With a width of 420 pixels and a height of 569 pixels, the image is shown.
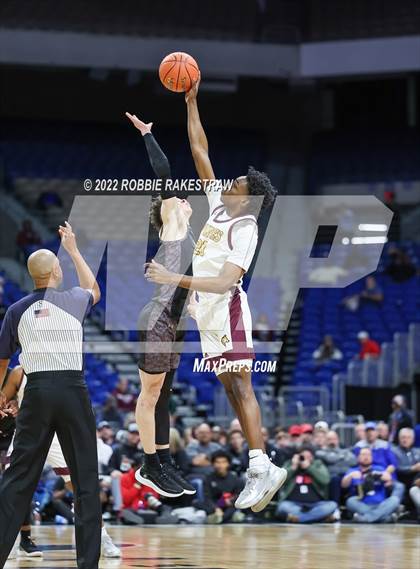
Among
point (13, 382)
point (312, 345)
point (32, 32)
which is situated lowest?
point (13, 382)

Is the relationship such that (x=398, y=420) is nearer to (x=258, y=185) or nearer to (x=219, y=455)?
(x=219, y=455)

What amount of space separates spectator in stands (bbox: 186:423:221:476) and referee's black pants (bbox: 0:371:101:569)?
7.65m

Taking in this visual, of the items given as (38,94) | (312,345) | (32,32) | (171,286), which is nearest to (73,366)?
(171,286)

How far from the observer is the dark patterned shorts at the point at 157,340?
29.3 feet

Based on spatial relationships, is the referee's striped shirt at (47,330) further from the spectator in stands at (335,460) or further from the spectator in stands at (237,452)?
the spectator in stands at (335,460)

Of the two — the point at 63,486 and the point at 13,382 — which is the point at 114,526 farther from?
the point at 13,382

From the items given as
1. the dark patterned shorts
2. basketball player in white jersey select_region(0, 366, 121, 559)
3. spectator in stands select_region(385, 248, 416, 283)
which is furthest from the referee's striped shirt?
spectator in stands select_region(385, 248, 416, 283)

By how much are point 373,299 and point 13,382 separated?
45.3ft

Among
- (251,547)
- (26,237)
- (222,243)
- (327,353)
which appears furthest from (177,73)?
(26,237)

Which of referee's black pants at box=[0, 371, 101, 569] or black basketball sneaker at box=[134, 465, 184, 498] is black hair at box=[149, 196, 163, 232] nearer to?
referee's black pants at box=[0, 371, 101, 569]

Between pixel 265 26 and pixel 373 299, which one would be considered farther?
pixel 265 26

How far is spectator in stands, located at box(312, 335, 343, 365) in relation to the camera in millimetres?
21766

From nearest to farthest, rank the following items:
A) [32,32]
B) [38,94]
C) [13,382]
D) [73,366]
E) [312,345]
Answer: [73,366] → [13,382] → [312,345] → [32,32] → [38,94]

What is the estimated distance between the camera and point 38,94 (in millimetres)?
29328
